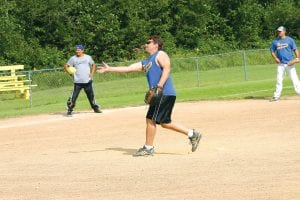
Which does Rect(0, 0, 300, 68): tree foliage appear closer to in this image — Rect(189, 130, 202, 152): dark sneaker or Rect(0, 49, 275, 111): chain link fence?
Rect(0, 49, 275, 111): chain link fence

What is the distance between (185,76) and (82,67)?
15.7m

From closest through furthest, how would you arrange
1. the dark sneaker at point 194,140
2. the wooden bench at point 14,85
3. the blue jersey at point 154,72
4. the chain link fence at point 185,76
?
the blue jersey at point 154,72
the dark sneaker at point 194,140
the wooden bench at point 14,85
the chain link fence at point 185,76

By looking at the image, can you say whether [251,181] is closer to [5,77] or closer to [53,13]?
[5,77]

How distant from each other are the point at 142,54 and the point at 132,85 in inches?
401

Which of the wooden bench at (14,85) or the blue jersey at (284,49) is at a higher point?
the blue jersey at (284,49)

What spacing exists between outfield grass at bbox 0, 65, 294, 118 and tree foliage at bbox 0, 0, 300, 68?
7.75 meters

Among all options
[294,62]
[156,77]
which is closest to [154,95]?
[156,77]

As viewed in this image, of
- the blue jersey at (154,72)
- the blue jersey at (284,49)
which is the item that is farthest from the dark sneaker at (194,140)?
the blue jersey at (284,49)

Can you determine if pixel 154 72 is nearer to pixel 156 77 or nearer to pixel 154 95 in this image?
pixel 156 77

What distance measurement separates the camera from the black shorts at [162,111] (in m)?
11.8

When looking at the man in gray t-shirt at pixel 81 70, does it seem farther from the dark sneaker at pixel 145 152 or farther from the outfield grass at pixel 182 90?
the dark sneaker at pixel 145 152

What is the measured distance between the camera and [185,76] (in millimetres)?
34875

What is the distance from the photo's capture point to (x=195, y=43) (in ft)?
158

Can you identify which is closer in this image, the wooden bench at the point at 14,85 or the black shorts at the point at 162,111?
the black shorts at the point at 162,111
